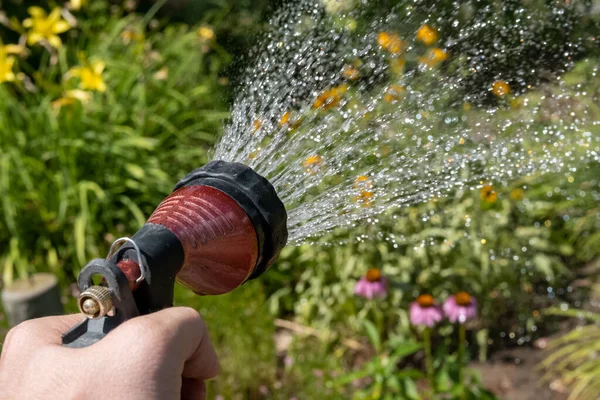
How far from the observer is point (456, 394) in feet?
7.40

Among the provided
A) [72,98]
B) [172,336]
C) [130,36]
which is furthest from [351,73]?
[130,36]

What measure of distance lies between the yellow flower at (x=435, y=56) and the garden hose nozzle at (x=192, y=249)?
0.78m

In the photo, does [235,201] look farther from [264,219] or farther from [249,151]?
[249,151]

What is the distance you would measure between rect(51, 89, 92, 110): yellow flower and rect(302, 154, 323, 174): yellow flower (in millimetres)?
2468

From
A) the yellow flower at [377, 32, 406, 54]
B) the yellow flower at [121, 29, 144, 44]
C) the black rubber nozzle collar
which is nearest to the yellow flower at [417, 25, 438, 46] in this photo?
the yellow flower at [377, 32, 406, 54]

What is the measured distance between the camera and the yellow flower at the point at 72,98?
3.43m

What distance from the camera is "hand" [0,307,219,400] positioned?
2.13 ft

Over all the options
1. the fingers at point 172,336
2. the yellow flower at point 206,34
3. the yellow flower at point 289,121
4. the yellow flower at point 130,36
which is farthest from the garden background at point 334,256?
the fingers at point 172,336

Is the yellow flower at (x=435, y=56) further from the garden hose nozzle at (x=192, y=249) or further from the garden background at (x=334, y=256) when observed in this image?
the garden hose nozzle at (x=192, y=249)

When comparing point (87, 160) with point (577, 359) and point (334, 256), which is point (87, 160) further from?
point (577, 359)

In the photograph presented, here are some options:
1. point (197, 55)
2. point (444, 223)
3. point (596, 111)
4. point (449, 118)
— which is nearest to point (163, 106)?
point (197, 55)

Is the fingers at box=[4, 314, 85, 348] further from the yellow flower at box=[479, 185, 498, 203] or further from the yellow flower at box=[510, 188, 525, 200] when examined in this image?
the yellow flower at box=[510, 188, 525, 200]

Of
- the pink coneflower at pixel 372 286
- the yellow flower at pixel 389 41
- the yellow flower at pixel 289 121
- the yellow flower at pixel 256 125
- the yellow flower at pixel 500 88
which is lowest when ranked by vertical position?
the pink coneflower at pixel 372 286

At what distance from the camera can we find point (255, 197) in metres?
0.92
